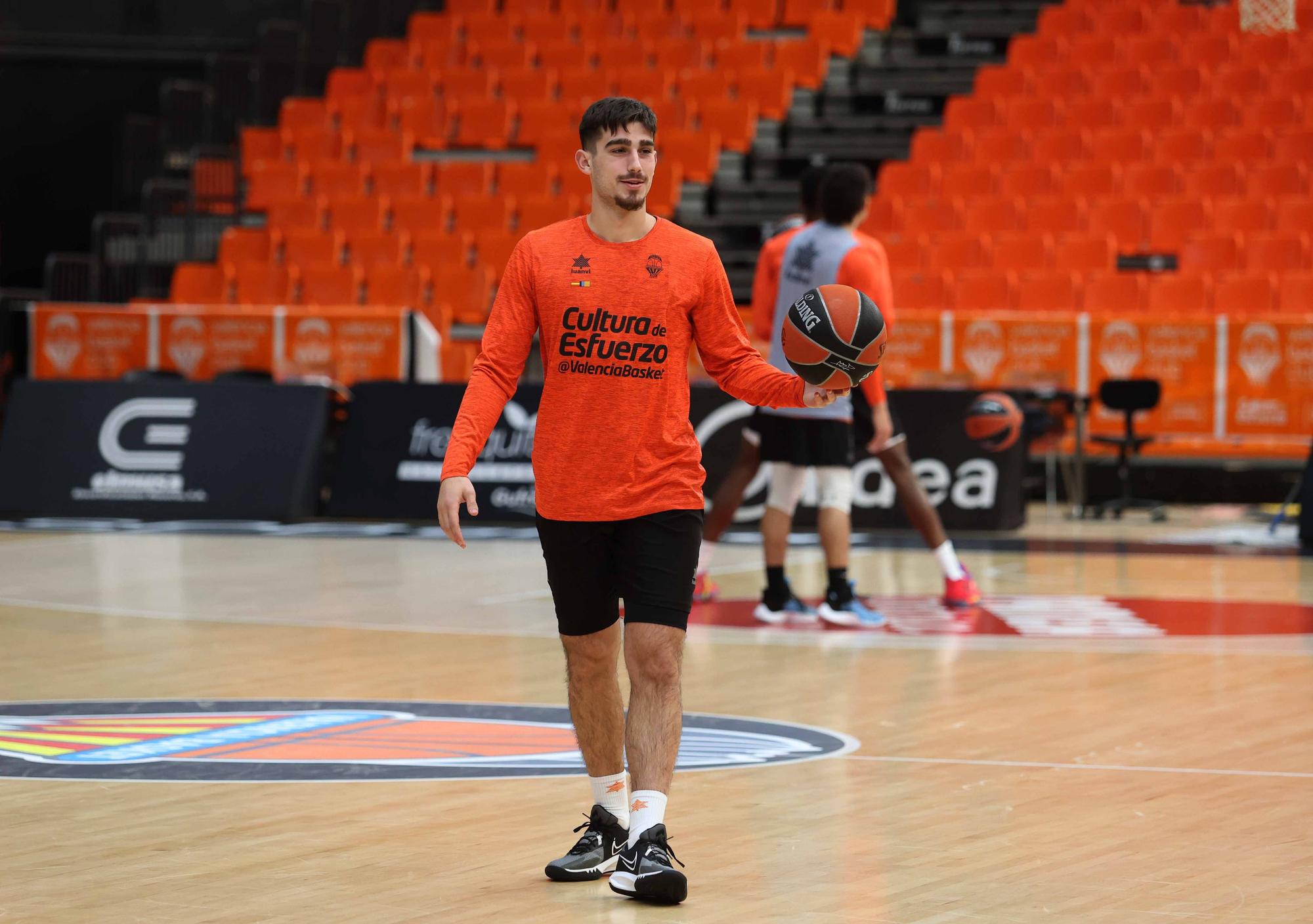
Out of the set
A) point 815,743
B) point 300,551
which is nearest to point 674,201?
point 300,551

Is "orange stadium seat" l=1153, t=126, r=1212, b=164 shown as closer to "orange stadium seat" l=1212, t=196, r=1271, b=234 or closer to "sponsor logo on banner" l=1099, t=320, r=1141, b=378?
"orange stadium seat" l=1212, t=196, r=1271, b=234

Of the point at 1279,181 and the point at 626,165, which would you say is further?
the point at 1279,181

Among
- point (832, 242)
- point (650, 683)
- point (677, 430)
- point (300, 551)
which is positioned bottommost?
point (300, 551)

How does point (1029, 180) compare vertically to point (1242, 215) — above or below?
above

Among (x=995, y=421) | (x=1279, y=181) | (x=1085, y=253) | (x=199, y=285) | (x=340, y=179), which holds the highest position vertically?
(x=340, y=179)

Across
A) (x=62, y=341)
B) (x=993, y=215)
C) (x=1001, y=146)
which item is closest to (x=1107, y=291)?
(x=993, y=215)

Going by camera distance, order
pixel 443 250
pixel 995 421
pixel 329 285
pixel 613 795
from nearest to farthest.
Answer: pixel 613 795 < pixel 995 421 < pixel 329 285 < pixel 443 250

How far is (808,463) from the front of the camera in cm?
952

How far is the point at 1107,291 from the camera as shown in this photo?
19234mm

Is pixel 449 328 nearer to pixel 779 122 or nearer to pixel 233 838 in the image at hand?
pixel 779 122

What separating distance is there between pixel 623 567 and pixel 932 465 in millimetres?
10355

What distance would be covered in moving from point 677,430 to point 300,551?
9.29 metres

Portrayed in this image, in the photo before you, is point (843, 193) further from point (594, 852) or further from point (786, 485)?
point (594, 852)

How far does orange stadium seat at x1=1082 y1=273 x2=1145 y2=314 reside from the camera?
1909 centimetres
